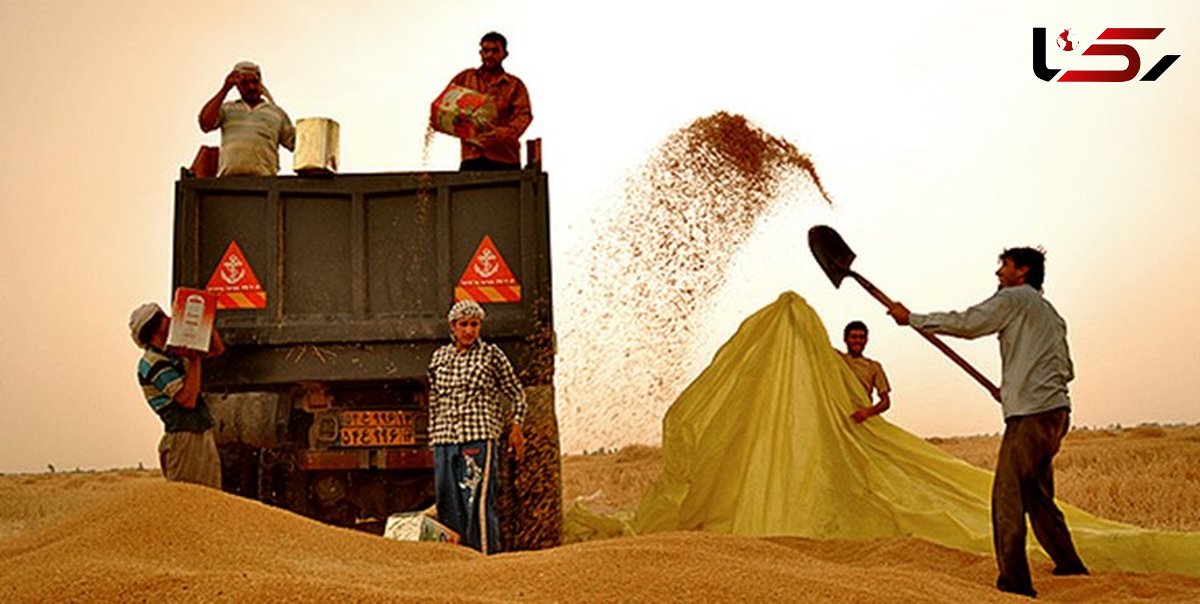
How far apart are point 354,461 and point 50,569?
3169 mm

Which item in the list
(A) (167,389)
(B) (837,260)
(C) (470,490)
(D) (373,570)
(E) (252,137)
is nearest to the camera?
(D) (373,570)

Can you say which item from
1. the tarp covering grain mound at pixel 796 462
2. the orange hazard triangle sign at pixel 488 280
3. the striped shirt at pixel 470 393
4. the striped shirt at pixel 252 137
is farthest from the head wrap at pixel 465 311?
the tarp covering grain mound at pixel 796 462

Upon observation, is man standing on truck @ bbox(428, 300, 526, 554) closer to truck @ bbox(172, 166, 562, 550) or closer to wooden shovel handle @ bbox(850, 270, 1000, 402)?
truck @ bbox(172, 166, 562, 550)

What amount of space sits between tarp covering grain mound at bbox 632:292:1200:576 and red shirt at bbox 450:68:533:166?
2207 millimetres

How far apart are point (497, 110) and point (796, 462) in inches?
131

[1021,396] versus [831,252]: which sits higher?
[831,252]

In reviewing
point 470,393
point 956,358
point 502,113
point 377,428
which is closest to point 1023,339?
point 956,358

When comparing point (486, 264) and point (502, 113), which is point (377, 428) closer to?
point (486, 264)

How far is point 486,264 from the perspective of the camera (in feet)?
25.8

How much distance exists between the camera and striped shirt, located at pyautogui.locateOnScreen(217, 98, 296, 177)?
332 inches

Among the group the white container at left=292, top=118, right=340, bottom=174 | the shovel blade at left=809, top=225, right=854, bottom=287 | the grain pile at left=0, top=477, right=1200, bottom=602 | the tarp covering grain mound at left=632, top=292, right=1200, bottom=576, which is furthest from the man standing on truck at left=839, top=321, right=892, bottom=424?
the white container at left=292, top=118, right=340, bottom=174

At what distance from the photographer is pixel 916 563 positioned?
6852 mm

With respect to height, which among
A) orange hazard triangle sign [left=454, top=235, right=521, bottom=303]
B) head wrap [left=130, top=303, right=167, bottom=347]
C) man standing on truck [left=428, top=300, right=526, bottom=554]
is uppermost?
orange hazard triangle sign [left=454, top=235, right=521, bottom=303]

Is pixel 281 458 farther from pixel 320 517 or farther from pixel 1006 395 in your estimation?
pixel 1006 395
